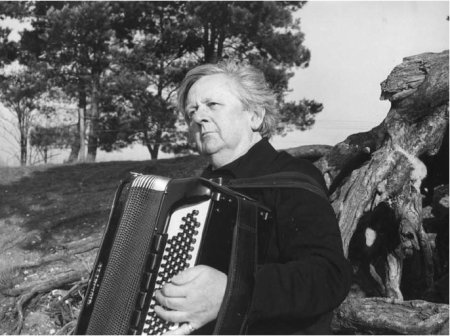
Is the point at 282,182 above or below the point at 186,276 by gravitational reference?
above

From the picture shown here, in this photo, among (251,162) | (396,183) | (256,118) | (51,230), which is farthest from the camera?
(51,230)

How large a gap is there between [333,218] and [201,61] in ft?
49.8

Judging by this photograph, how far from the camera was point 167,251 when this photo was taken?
7.17 feet

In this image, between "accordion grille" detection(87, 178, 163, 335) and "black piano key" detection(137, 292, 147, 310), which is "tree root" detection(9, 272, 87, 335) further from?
"black piano key" detection(137, 292, 147, 310)

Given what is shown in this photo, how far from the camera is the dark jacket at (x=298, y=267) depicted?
2115 mm

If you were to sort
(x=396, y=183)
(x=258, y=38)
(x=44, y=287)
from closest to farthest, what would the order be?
(x=396, y=183)
(x=44, y=287)
(x=258, y=38)

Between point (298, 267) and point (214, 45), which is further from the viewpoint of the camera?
point (214, 45)

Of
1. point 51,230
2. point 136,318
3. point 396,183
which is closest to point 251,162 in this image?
point 136,318

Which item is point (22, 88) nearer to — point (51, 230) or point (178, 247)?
point (51, 230)


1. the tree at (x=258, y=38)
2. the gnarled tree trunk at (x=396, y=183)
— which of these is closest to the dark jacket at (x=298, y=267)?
the gnarled tree trunk at (x=396, y=183)

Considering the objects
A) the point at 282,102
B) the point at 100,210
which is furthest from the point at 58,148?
the point at 100,210

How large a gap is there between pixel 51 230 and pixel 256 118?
690cm

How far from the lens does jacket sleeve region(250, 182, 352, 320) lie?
2.11m

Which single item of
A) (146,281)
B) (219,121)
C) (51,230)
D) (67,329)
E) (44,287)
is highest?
(219,121)
